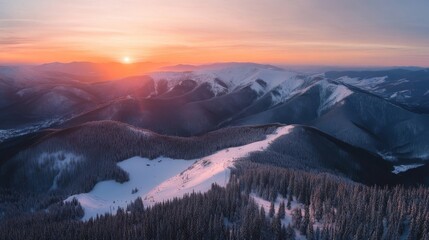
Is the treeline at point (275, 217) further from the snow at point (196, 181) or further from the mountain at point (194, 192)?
the snow at point (196, 181)

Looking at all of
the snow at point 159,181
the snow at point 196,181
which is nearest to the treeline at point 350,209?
the snow at point 196,181

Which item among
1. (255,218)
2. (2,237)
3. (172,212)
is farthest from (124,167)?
(255,218)

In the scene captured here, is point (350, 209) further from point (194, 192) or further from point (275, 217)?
point (194, 192)

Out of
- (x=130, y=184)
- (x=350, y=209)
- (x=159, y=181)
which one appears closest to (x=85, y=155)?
(x=130, y=184)

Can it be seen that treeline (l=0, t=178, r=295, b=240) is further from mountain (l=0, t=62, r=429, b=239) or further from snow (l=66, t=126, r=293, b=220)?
snow (l=66, t=126, r=293, b=220)

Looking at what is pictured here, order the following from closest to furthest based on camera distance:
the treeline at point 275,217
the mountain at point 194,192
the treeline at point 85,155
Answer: the treeline at point 275,217 < the mountain at point 194,192 < the treeline at point 85,155

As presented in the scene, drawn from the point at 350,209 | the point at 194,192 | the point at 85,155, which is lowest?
the point at 85,155
